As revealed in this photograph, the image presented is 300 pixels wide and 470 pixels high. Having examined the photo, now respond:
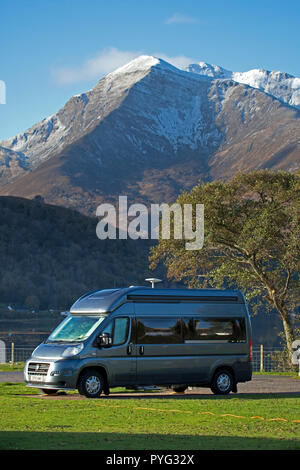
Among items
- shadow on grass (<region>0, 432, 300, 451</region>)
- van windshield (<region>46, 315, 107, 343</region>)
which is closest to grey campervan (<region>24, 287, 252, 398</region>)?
van windshield (<region>46, 315, 107, 343</region>)

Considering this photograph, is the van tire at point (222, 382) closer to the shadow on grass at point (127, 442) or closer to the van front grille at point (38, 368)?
the van front grille at point (38, 368)

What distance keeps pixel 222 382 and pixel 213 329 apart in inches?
55.0

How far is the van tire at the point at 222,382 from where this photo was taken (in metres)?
18.9

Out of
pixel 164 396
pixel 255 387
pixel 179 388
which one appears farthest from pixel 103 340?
pixel 255 387

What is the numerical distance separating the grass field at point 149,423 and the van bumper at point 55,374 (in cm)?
35

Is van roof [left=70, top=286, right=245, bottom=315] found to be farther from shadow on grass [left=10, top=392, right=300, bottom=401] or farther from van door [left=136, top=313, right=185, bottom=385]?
shadow on grass [left=10, top=392, right=300, bottom=401]

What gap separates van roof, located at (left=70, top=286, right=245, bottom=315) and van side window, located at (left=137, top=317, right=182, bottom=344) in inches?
19.2

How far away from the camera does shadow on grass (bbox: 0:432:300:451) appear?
9.56 metres

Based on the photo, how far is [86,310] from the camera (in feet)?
58.2
